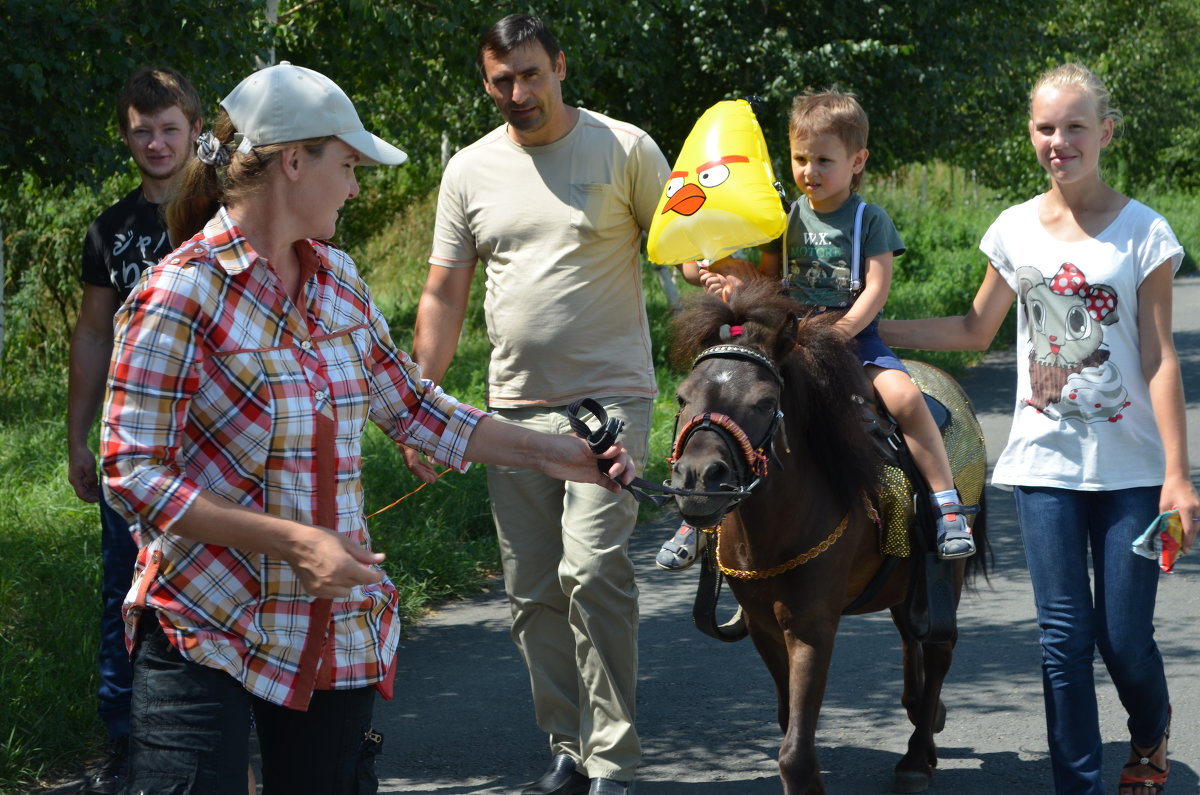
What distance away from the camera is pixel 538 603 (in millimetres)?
4531

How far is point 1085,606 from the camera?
3.72 meters

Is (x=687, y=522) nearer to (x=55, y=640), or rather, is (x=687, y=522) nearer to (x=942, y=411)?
(x=942, y=411)


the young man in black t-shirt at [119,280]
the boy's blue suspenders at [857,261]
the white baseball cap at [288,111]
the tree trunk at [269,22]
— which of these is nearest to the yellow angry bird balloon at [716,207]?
the boy's blue suspenders at [857,261]

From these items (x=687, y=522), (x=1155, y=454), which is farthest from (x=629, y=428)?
(x=1155, y=454)

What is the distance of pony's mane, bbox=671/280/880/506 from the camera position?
3.87 m

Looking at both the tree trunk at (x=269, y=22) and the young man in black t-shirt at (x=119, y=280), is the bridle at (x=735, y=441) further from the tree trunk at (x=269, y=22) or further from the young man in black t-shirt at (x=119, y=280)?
the tree trunk at (x=269, y=22)

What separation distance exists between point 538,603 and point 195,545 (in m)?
2.21

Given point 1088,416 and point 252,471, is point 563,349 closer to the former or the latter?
point 1088,416

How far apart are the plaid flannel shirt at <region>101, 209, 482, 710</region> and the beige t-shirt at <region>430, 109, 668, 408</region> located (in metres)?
1.87

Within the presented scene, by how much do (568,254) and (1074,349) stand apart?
5.28 feet

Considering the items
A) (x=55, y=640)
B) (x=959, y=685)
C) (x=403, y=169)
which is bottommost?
(x=959, y=685)

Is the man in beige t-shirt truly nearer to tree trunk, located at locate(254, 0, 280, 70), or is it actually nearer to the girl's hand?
the girl's hand

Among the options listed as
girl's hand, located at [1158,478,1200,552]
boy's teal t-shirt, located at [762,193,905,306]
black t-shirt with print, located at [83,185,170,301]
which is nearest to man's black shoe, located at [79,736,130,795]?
black t-shirt with print, located at [83,185,170,301]

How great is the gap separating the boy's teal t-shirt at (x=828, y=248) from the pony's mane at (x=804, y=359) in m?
0.47
